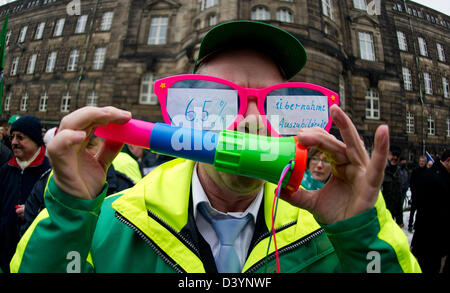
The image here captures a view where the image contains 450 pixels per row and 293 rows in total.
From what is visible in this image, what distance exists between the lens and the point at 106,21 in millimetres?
19297

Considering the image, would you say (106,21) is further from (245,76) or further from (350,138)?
(350,138)

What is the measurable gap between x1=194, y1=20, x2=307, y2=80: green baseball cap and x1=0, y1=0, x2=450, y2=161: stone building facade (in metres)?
5.01

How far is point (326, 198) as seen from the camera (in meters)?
0.83

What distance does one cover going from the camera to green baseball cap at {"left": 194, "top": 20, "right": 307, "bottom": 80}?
3.73 feet

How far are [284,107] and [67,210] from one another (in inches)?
38.8

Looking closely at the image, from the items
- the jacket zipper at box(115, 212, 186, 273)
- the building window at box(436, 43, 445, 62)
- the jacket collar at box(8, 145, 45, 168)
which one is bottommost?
the jacket zipper at box(115, 212, 186, 273)

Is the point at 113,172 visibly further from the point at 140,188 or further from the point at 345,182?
the point at 345,182

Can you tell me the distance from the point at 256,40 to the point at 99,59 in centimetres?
2236

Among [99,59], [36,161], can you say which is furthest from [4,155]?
[99,59]

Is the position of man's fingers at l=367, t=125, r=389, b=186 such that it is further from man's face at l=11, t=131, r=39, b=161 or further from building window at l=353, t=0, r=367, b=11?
building window at l=353, t=0, r=367, b=11

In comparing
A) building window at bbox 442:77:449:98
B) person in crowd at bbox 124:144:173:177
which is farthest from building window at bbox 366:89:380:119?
person in crowd at bbox 124:144:173:177

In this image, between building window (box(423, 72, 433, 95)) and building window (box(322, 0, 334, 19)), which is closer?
building window (box(423, 72, 433, 95))

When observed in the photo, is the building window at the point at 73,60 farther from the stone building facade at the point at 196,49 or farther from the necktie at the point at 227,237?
the necktie at the point at 227,237

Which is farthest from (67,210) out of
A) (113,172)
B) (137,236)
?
(113,172)
